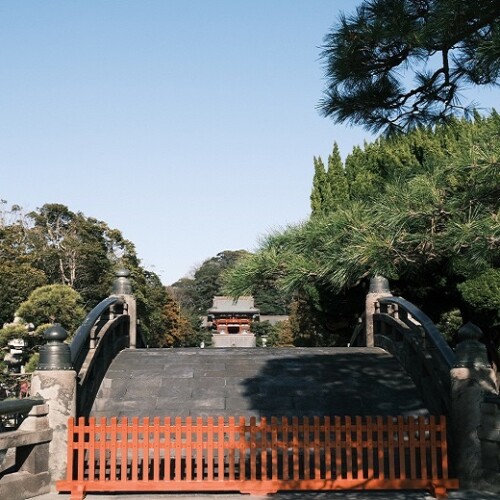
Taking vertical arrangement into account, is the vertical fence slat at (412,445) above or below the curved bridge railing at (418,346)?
below

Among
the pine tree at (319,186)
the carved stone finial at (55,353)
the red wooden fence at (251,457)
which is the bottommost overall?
the red wooden fence at (251,457)

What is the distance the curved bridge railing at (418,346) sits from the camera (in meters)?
10.6

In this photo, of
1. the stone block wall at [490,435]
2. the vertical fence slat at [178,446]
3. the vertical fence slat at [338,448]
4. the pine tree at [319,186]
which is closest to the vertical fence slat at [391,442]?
the vertical fence slat at [338,448]

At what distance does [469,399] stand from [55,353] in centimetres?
529

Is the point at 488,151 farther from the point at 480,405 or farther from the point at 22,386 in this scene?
the point at 22,386

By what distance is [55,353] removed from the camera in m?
9.91

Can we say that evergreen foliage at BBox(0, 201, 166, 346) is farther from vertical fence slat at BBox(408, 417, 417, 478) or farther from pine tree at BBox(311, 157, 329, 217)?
vertical fence slat at BBox(408, 417, 417, 478)

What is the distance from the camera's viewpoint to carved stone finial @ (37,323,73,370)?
32.4 ft

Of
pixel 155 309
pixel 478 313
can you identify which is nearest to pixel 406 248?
pixel 478 313

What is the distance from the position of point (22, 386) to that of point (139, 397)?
2171cm

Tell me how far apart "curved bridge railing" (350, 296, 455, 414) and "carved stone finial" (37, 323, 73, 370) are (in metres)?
5.05

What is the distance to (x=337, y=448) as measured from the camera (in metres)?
9.14

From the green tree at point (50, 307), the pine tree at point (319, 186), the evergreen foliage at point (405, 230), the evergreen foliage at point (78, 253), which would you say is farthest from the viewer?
the evergreen foliage at point (78, 253)

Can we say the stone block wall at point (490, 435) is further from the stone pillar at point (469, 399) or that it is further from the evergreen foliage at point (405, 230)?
the evergreen foliage at point (405, 230)
